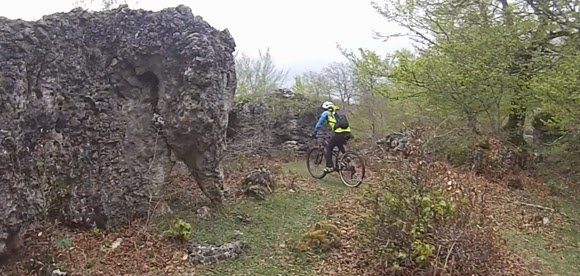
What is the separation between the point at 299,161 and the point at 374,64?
169 inches

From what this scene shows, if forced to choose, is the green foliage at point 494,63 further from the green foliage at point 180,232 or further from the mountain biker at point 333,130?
the green foliage at point 180,232

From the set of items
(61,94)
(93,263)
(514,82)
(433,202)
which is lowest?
(93,263)

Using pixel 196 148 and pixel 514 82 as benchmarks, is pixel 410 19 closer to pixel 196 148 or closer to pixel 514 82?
pixel 514 82

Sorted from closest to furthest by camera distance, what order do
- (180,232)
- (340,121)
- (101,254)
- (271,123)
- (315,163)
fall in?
(101,254)
(180,232)
(340,121)
(315,163)
(271,123)

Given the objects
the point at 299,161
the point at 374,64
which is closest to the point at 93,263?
the point at 299,161

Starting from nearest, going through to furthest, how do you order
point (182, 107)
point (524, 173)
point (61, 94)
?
point (61, 94) < point (182, 107) < point (524, 173)

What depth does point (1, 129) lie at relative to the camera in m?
5.88

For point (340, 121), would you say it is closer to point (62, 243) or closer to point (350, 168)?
point (350, 168)

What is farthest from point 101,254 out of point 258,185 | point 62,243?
point 258,185

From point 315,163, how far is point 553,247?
5.38 m

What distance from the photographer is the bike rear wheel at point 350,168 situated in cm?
1072

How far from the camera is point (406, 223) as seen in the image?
600cm

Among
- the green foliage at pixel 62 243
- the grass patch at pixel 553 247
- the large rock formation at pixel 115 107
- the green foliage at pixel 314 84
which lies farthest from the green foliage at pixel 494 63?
the green foliage at pixel 314 84

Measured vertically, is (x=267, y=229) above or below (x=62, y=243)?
above
